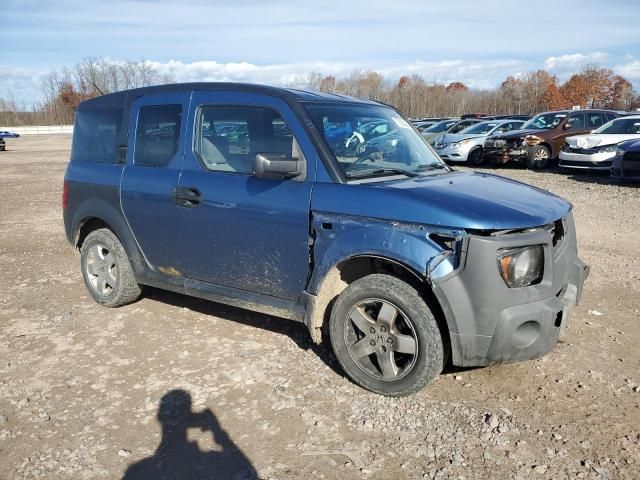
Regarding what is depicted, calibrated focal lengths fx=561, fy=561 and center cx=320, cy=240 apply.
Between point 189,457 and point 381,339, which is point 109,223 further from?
point 381,339

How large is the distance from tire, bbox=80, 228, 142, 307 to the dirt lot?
16 centimetres

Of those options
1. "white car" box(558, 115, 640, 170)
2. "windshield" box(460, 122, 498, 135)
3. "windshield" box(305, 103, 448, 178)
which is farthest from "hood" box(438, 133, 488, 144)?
"windshield" box(305, 103, 448, 178)

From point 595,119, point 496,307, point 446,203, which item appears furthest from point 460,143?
point 496,307

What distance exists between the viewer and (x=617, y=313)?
4.96 m

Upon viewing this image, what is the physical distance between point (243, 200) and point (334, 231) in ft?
2.55

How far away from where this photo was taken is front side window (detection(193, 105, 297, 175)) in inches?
158

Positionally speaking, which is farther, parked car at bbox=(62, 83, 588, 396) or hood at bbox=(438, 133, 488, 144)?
hood at bbox=(438, 133, 488, 144)

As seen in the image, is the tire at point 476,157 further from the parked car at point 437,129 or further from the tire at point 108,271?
the tire at point 108,271

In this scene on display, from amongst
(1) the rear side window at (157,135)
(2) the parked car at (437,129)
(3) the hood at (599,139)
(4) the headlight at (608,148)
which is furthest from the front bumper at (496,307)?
(2) the parked car at (437,129)

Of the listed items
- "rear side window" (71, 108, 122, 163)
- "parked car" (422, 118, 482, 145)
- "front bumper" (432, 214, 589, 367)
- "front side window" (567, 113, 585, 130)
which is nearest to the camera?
"front bumper" (432, 214, 589, 367)

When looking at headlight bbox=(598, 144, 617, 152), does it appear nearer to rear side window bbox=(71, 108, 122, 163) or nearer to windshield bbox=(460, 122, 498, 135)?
windshield bbox=(460, 122, 498, 135)

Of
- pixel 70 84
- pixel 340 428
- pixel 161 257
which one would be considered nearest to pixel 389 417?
pixel 340 428

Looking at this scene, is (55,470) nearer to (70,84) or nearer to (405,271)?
(405,271)

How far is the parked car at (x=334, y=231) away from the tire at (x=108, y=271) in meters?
0.03
